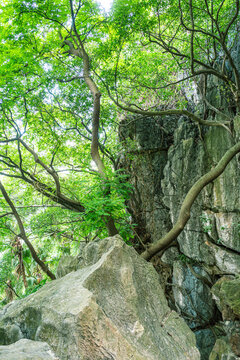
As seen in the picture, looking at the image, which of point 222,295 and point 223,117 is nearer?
point 222,295

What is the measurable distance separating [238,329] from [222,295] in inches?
22.7

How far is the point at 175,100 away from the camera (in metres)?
10.1

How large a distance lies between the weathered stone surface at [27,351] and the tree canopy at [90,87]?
10.7ft

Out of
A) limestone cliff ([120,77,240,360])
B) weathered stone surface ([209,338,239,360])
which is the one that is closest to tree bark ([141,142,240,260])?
limestone cliff ([120,77,240,360])

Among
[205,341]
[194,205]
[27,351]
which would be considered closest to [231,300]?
[27,351]

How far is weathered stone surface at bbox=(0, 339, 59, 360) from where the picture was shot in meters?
2.35

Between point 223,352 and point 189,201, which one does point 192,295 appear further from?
point 189,201

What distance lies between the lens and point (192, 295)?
910 cm

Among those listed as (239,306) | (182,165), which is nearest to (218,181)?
(182,165)

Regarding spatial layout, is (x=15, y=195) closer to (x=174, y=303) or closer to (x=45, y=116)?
(x=45, y=116)

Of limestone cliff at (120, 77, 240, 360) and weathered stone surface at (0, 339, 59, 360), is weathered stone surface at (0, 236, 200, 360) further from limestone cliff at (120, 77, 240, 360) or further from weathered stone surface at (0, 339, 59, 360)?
limestone cliff at (120, 77, 240, 360)

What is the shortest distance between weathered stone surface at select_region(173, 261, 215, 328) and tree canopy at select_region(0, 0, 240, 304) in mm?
2108

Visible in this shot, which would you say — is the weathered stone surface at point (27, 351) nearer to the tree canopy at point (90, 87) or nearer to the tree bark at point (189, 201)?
the tree canopy at point (90, 87)

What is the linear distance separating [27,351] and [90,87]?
258 inches
